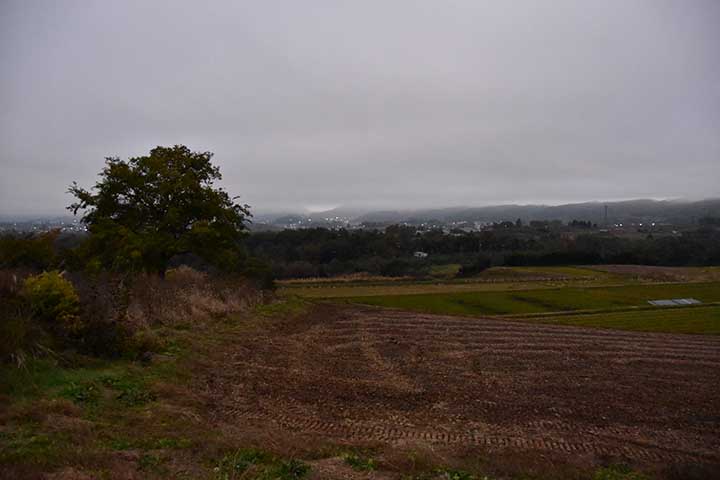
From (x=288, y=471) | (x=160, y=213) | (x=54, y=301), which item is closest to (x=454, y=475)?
(x=288, y=471)

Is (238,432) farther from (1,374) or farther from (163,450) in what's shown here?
(1,374)

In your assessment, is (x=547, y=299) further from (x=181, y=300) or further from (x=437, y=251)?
(x=437, y=251)

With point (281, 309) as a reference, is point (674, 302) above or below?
below

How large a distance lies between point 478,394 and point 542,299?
95.0 ft

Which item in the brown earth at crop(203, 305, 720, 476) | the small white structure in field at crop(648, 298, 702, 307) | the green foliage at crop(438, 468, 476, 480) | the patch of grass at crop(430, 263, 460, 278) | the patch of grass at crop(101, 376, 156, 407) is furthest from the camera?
the patch of grass at crop(430, 263, 460, 278)

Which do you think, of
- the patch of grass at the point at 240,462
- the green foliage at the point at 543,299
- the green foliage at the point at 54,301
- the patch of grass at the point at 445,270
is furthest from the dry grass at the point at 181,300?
the patch of grass at the point at 445,270

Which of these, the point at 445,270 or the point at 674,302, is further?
the point at 445,270

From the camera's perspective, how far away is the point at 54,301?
8516 mm

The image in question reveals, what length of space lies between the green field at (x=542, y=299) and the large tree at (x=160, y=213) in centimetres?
1296

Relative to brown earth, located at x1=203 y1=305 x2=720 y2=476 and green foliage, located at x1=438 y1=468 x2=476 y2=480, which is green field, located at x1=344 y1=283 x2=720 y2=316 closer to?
brown earth, located at x1=203 y1=305 x2=720 y2=476

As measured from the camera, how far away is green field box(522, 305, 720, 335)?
74.8ft

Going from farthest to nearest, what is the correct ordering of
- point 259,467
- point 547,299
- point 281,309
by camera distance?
point 547,299 → point 281,309 → point 259,467

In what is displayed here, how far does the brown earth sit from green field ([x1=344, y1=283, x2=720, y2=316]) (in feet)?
51.5

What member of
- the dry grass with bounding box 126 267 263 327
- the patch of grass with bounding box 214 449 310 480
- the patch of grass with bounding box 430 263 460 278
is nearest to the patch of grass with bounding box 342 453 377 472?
the patch of grass with bounding box 214 449 310 480
